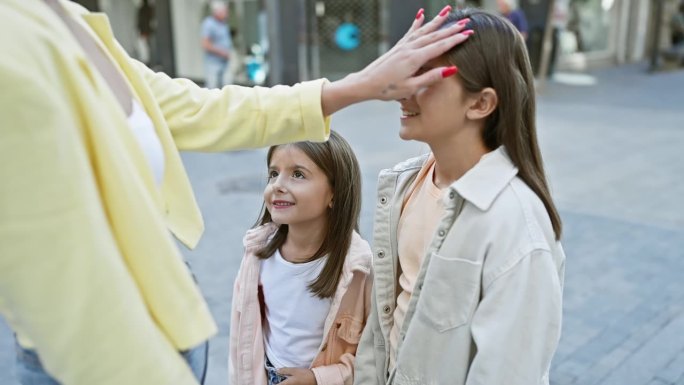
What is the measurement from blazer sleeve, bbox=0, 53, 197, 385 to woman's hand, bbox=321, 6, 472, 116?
2.03 ft

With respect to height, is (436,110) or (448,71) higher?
(448,71)

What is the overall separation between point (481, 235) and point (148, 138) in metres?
0.77

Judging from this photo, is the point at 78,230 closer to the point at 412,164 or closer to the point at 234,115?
the point at 234,115

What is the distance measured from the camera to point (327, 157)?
2.18 metres

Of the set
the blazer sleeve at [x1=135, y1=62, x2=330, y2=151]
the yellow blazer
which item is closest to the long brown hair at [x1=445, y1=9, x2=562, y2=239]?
the blazer sleeve at [x1=135, y1=62, x2=330, y2=151]

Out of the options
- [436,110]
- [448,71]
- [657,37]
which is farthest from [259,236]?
[657,37]

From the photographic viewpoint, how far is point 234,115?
5.08 ft

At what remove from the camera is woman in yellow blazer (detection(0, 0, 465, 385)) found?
0.91 meters

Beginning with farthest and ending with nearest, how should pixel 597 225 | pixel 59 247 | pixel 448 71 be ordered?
pixel 597 225, pixel 448 71, pixel 59 247

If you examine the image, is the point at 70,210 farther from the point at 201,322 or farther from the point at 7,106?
the point at 201,322

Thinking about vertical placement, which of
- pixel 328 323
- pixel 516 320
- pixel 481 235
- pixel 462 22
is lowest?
pixel 328 323

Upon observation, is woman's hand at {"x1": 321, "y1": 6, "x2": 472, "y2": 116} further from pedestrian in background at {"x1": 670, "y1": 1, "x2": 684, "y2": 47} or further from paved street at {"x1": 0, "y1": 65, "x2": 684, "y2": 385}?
pedestrian in background at {"x1": 670, "y1": 1, "x2": 684, "y2": 47}

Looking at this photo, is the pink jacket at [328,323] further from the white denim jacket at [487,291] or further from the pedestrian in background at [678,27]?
the pedestrian in background at [678,27]

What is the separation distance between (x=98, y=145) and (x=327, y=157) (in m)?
1.23
